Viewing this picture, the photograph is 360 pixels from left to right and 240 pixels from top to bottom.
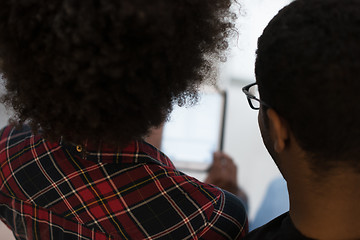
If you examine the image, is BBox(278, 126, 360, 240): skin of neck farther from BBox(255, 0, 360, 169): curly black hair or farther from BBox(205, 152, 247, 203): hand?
BBox(205, 152, 247, 203): hand

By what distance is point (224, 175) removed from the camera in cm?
132

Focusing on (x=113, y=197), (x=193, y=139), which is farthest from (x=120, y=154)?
(x=193, y=139)

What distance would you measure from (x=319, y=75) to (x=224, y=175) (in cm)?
91

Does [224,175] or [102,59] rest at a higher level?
[102,59]

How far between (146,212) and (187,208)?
67 mm

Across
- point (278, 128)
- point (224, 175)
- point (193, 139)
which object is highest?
point (278, 128)

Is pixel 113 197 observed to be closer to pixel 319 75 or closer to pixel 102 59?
pixel 102 59

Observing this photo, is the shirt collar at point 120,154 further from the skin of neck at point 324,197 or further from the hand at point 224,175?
the hand at point 224,175

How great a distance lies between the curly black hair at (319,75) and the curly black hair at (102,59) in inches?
4.6

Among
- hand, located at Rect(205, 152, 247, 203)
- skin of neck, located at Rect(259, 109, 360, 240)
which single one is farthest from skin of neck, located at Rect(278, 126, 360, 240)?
hand, located at Rect(205, 152, 247, 203)

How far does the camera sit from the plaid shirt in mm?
607

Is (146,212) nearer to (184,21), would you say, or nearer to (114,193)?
(114,193)

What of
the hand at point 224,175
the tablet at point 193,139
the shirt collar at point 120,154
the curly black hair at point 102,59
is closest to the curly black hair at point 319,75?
the curly black hair at point 102,59

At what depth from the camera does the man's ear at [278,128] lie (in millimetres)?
515
